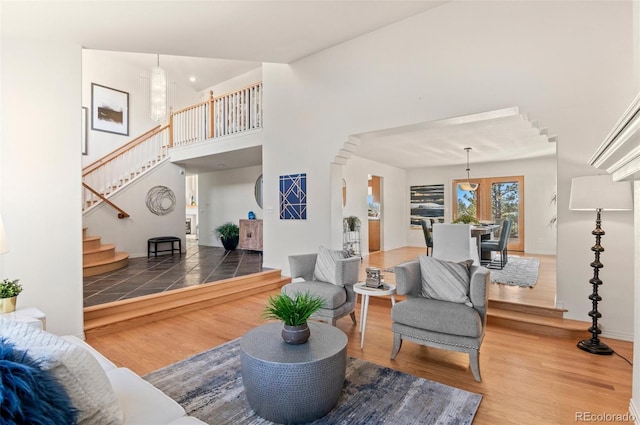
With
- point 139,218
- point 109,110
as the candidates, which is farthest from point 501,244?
point 109,110

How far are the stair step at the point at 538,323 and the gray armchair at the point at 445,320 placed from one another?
3.81 feet

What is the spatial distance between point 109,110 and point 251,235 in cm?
462

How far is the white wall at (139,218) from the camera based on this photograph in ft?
22.3

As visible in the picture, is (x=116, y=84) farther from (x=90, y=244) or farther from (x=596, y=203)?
(x=596, y=203)

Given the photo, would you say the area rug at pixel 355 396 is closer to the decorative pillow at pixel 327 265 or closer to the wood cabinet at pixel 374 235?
the decorative pillow at pixel 327 265

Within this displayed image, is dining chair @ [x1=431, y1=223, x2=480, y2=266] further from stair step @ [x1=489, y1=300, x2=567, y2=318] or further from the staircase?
the staircase

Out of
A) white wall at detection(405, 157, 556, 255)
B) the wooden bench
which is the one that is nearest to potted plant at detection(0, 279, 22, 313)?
the wooden bench

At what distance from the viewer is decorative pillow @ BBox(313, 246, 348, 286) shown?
3542mm

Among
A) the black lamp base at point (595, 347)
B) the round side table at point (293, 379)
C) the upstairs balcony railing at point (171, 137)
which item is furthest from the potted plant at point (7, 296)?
the black lamp base at point (595, 347)

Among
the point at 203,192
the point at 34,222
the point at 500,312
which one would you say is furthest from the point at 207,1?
the point at 203,192

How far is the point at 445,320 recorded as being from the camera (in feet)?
8.08

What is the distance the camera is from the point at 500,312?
11.9 feet

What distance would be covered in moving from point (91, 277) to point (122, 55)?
19.2ft

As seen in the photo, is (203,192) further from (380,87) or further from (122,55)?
(380,87)
